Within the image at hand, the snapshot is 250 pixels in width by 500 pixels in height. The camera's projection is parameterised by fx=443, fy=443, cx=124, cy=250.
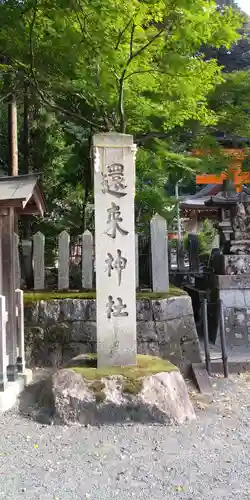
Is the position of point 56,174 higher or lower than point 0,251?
higher

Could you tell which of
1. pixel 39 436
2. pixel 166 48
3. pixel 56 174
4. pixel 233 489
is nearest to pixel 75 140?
pixel 56 174

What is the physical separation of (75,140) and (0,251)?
499 cm

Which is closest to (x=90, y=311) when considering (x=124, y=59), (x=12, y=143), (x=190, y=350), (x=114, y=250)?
(x=190, y=350)

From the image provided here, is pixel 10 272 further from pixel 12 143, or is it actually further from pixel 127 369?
pixel 12 143

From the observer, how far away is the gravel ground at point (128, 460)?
3207mm

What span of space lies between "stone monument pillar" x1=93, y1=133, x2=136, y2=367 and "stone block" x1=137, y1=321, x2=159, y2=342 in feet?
4.33

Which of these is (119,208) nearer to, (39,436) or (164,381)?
(164,381)

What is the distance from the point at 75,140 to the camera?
380 inches

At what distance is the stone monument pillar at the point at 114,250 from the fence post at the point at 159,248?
1627 mm

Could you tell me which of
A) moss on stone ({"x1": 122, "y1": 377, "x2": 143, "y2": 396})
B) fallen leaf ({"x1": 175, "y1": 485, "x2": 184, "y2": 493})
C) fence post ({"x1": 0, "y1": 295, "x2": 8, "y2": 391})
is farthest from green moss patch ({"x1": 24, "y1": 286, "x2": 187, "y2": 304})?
fallen leaf ({"x1": 175, "y1": 485, "x2": 184, "y2": 493})

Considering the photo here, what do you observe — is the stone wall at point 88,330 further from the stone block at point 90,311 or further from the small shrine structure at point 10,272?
the small shrine structure at point 10,272

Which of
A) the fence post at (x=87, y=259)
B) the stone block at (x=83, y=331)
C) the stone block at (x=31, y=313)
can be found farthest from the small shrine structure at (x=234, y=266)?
the stone block at (x=31, y=313)

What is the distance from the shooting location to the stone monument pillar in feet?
16.8

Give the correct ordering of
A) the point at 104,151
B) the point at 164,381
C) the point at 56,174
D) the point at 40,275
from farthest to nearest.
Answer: the point at 56,174 → the point at 40,275 → the point at 104,151 → the point at 164,381
